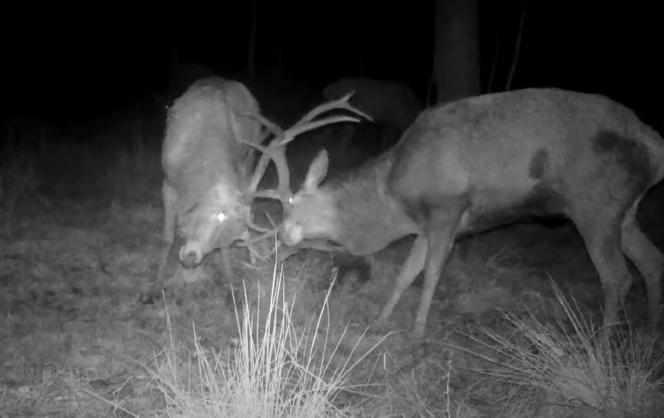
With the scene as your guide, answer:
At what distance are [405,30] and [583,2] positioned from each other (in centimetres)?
919

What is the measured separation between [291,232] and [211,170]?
1.06 metres

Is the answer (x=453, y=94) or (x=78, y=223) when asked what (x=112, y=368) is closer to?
(x=78, y=223)

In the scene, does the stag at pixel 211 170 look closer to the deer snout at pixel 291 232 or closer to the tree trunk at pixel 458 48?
the deer snout at pixel 291 232

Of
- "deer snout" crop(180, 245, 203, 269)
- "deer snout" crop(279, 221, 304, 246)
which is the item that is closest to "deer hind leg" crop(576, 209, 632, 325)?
"deer snout" crop(279, 221, 304, 246)

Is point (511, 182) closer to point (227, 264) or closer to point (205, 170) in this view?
point (205, 170)

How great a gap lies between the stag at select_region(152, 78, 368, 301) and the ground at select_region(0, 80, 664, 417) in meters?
0.57

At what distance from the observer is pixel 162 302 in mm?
7141

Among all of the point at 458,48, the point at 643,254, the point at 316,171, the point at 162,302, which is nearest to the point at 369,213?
the point at 316,171

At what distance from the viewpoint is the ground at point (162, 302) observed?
5125mm

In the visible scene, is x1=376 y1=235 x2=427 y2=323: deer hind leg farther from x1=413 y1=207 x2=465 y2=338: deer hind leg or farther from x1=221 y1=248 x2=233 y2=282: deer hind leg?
x1=221 y1=248 x2=233 y2=282: deer hind leg

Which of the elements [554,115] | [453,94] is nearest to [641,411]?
[554,115]

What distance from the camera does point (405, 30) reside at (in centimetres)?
3628

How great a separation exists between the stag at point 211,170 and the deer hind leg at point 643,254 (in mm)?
3065

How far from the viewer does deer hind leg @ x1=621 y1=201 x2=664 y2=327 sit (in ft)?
24.1
